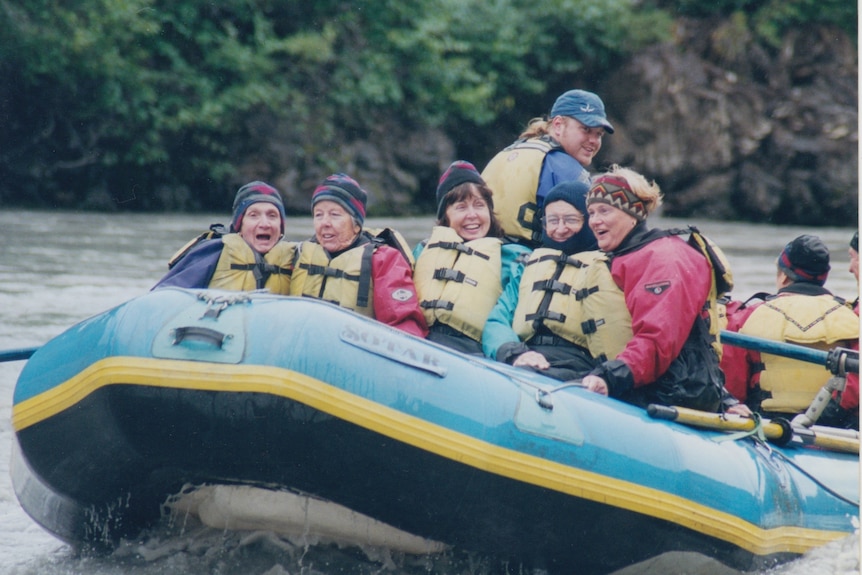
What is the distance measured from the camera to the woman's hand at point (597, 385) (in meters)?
3.29

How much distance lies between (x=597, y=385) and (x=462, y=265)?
0.67m

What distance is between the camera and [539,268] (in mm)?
3613

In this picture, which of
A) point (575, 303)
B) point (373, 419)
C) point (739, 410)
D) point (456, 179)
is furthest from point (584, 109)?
point (373, 419)

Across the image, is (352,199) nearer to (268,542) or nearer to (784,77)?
(268,542)

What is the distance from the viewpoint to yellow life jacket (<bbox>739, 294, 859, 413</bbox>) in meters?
4.03

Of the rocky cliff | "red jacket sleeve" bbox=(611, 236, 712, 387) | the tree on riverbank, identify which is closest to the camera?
"red jacket sleeve" bbox=(611, 236, 712, 387)

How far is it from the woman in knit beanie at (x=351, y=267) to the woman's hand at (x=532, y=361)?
36 cm

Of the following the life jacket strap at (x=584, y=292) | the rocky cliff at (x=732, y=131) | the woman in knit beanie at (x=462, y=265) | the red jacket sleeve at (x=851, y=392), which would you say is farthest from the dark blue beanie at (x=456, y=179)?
the rocky cliff at (x=732, y=131)

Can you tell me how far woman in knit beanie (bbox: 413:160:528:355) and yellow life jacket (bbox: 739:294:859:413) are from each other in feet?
3.27

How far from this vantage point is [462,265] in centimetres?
372

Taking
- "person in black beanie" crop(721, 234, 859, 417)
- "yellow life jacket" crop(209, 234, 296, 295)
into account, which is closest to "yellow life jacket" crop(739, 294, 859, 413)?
"person in black beanie" crop(721, 234, 859, 417)

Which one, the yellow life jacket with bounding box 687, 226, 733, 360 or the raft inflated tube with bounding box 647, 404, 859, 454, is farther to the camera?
the yellow life jacket with bounding box 687, 226, 733, 360

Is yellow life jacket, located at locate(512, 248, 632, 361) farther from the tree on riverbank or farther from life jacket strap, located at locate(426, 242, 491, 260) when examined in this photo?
the tree on riverbank

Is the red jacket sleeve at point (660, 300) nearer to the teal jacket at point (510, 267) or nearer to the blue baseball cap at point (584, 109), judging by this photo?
the teal jacket at point (510, 267)
